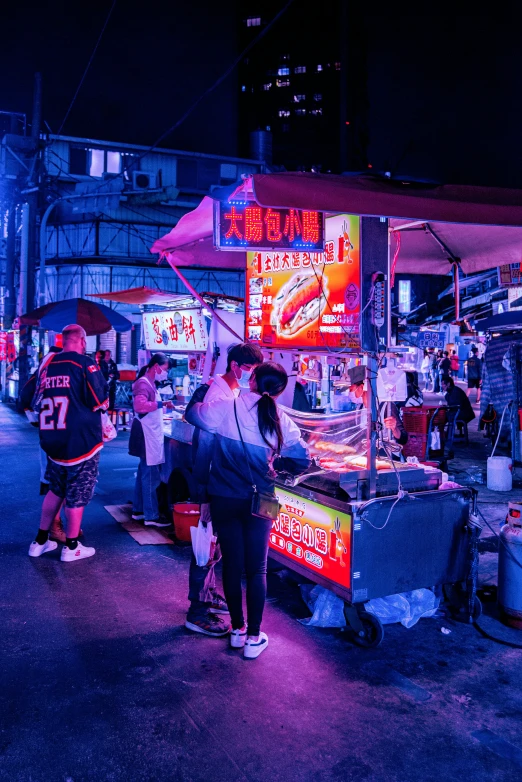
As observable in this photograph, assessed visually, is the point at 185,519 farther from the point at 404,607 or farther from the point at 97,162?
the point at 97,162

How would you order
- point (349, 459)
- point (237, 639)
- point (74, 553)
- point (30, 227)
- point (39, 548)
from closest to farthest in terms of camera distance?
point (237, 639)
point (349, 459)
point (74, 553)
point (39, 548)
point (30, 227)

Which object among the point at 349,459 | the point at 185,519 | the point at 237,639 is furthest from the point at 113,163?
the point at 237,639

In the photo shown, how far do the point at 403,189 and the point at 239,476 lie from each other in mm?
2305

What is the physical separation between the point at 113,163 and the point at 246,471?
2995 cm

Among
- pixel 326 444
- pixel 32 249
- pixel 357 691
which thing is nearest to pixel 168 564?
pixel 326 444

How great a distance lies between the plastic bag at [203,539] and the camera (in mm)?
4434

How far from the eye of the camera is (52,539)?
6.79 metres

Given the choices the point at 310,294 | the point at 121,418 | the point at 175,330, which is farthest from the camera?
the point at 121,418

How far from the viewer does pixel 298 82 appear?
7650 cm

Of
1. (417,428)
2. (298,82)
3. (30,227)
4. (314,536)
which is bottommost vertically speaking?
(314,536)

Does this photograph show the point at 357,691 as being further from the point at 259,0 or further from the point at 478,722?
the point at 259,0

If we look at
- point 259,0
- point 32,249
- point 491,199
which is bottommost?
point 491,199

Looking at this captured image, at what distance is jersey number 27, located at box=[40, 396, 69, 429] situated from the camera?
19.3 feet

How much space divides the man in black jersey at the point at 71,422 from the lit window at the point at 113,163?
2715 centimetres
